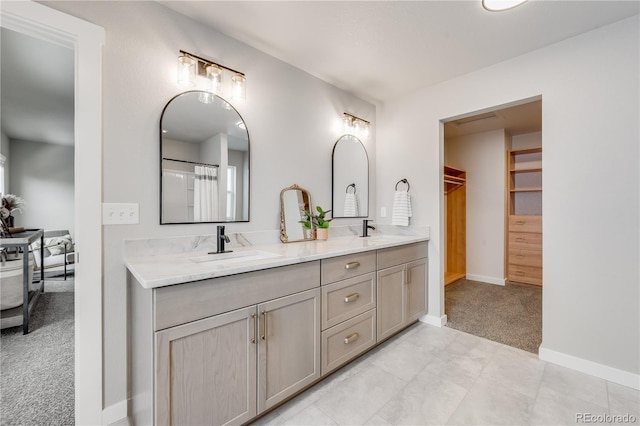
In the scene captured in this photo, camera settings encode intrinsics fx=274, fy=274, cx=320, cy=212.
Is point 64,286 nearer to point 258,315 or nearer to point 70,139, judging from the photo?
point 70,139

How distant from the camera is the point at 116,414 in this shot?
151 centimetres

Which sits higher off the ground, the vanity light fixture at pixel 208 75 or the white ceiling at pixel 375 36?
the white ceiling at pixel 375 36

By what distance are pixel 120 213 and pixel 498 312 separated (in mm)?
3598

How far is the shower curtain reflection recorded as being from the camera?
1.84m

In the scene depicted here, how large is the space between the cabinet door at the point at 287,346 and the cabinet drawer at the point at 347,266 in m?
0.13

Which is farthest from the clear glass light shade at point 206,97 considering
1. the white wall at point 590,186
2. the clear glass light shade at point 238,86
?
the white wall at point 590,186

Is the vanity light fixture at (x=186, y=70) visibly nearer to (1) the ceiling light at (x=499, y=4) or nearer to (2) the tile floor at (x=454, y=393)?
(1) the ceiling light at (x=499, y=4)

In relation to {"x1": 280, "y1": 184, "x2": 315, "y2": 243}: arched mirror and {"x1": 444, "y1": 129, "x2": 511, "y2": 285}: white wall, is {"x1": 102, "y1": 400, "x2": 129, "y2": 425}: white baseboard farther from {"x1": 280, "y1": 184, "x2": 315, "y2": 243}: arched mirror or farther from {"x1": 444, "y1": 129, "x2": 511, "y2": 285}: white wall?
{"x1": 444, "y1": 129, "x2": 511, "y2": 285}: white wall

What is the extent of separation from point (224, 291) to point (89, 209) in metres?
0.85

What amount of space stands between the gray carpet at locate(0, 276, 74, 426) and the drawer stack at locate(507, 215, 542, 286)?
5.17 m

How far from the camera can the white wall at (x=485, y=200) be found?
4.23 m

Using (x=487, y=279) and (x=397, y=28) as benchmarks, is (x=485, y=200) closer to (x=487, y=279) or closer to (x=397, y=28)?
(x=487, y=279)

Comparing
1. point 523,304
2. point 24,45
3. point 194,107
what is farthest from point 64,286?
point 523,304

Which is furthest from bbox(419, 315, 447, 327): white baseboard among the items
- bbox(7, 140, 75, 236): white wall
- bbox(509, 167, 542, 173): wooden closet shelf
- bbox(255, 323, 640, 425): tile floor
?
bbox(7, 140, 75, 236): white wall
